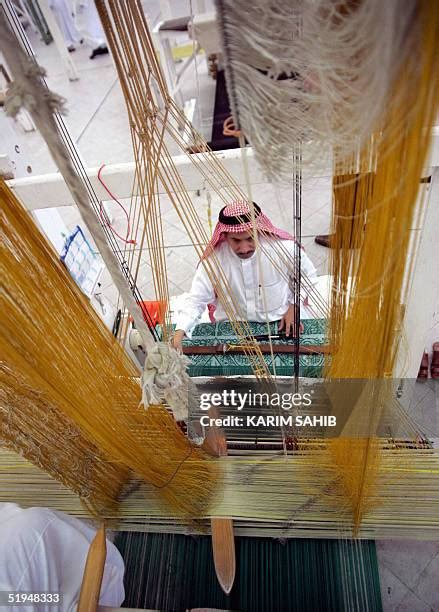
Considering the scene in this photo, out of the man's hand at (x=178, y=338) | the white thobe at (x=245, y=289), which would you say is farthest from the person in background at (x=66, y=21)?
the man's hand at (x=178, y=338)

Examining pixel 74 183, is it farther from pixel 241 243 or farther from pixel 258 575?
pixel 258 575

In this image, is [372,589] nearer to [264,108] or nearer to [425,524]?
[425,524]

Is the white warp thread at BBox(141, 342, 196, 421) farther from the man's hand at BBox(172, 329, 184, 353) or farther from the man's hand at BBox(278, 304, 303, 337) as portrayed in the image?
the man's hand at BBox(278, 304, 303, 337)

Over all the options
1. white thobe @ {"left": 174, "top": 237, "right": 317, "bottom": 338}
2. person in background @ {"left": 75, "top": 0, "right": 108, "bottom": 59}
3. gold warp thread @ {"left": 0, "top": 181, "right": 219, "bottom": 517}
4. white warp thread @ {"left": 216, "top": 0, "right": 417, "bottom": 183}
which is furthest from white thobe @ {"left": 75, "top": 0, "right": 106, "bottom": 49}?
white warp thread @ {"left": 216, "top": 0, "right": 417, "bottom": 183}

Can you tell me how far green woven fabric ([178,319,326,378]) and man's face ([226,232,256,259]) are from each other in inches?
17.3

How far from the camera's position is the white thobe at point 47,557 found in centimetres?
107

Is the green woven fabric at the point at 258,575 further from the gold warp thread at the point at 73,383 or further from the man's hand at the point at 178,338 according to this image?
the man's hand at the point at 178,338

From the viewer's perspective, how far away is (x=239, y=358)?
1932mm

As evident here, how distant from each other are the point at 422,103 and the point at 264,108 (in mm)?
158

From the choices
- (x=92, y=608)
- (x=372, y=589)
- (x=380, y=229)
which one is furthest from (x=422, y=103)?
(x=372, y=589)

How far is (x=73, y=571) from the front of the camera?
4.07ft

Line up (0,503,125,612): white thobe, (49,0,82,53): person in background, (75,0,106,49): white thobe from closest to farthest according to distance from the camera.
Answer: (0,503,125,612): white thobe
(75,0,106,49): white thobe
(49,0,82,53): person in background

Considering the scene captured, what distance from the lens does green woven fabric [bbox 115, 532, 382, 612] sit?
4.72 ft

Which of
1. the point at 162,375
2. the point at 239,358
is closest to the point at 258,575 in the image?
the point at 239,358
